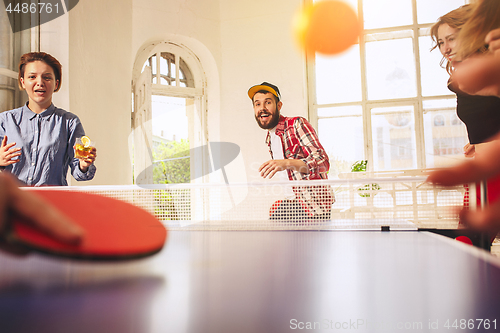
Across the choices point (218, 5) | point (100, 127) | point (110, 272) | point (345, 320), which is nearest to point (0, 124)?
point (100, 127)

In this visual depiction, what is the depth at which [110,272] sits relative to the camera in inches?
17.0

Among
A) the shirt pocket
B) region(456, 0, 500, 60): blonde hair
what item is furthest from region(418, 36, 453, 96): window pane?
region(456, 0, 500, 60): blonde hair

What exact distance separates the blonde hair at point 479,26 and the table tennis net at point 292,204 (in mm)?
100

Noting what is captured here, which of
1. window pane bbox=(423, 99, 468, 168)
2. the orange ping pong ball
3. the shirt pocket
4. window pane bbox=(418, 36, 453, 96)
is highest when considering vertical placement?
the orange ping pong ball

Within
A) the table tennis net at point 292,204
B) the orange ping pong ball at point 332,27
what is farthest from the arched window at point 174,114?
the orange ping pong ball at point 332,27

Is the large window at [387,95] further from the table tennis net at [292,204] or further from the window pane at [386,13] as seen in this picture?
the table tennis net at [292,204]

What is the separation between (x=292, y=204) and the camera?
1.81 m

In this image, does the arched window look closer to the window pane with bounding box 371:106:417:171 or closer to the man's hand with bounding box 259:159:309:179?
the man's hand with bounding box 259:159:309:179

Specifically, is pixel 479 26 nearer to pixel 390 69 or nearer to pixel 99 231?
pixel 99 231

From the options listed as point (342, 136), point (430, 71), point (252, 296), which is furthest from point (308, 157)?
point (430, 71)

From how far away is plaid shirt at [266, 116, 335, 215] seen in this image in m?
1.81

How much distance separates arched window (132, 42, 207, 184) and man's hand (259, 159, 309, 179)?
2.10 m

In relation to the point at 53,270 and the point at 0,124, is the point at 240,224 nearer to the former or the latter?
the point at 53,270

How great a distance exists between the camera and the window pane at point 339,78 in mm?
4805
